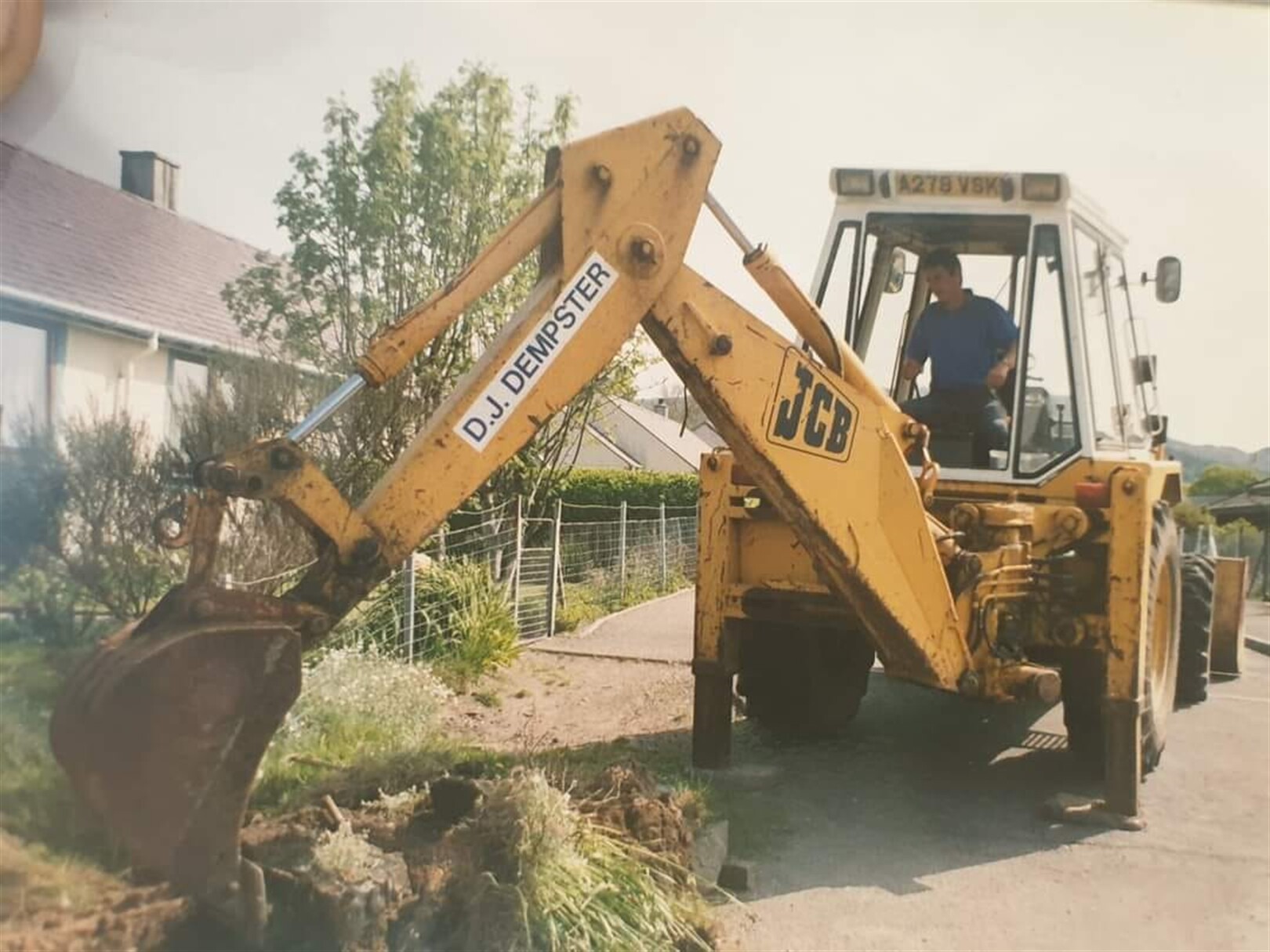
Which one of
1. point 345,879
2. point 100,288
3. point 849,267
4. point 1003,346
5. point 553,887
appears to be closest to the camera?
point 345,879

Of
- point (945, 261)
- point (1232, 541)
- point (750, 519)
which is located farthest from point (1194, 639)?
point (750, 519)

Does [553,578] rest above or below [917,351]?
below

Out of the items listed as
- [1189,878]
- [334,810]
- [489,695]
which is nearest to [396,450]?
[489,695]

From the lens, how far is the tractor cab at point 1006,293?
15.7 ft

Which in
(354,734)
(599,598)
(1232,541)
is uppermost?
(1232,541)

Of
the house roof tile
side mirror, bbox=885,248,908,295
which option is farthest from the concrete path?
the house roof tile

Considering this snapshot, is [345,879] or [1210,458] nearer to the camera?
[345,879]

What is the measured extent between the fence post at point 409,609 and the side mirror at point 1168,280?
4.20 meters

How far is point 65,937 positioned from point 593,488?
31.1 feet

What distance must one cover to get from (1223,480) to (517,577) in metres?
4.62

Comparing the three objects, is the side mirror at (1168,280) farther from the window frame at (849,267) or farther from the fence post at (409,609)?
the fence post at (409,609)

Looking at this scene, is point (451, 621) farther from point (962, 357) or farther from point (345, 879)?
point (345, 879)

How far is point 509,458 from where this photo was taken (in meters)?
3.04

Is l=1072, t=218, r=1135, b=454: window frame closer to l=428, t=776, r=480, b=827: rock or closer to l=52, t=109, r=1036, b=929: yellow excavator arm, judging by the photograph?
l=52, t=109, r=1036, b=929: yellow excavator arm
